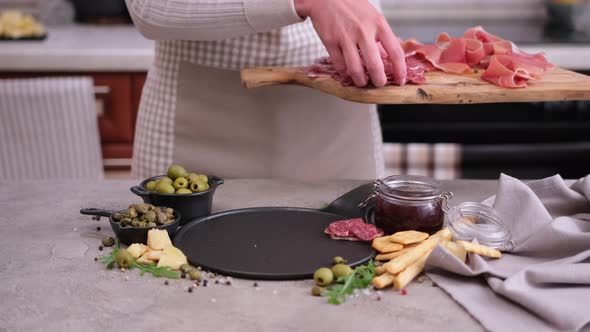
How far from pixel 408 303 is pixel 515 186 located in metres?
0.41

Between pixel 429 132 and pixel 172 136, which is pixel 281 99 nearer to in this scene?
pixel 172 136

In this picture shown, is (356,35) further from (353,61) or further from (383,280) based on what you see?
(383,280)

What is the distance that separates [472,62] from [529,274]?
0.77 m

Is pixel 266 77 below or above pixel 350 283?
above

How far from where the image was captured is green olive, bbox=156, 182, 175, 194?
134 centimetres

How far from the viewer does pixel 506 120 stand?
2803mm

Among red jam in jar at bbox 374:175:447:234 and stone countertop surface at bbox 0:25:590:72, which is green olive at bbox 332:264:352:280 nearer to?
red jam in jar at bbox 374:175:447:234

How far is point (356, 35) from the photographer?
140cm

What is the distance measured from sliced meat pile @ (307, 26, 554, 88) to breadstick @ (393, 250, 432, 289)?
466 mm

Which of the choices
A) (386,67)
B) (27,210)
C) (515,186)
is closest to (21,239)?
(27,210)

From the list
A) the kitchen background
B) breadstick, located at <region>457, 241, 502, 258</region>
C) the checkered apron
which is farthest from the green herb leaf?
the kitchen background

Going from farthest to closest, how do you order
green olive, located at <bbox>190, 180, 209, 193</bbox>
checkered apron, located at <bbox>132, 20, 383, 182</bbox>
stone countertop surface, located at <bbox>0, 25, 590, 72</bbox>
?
stone countertop surface, located at <bbox>0, 25, 590, 72</bbox>, checkered apron, located at <bbox>132, 20, 383, 182</bbox>, green olive, located at <bbox>190, 180, 209, 193</bbox>

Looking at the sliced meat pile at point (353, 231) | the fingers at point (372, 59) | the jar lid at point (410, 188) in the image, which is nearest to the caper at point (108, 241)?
the sliced meat pile at point (353, 231)

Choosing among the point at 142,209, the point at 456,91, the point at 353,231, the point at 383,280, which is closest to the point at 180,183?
the point at 142,209
